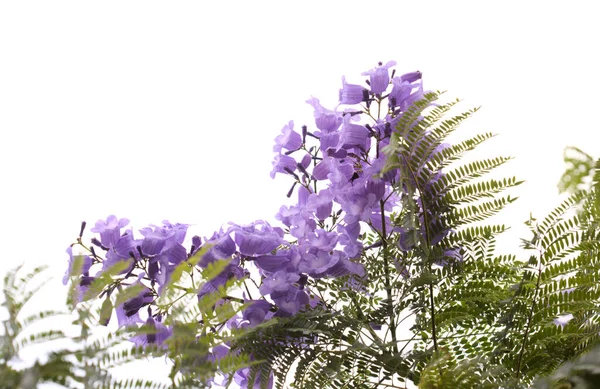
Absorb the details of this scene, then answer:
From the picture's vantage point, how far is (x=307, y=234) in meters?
0.81

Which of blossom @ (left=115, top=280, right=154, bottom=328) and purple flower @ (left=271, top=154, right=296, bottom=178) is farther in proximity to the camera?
purple flower @ (left=271, top=154, right=296, bottom=178)

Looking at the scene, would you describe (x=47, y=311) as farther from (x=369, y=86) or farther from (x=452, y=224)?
(x=369, y=86)

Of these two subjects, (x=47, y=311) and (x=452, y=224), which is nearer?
(x=47, y=311)

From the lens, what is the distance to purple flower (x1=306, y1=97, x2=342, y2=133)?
871 mm

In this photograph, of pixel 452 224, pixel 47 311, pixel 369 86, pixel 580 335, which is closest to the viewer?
pixel 47 311

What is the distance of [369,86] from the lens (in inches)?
34.4

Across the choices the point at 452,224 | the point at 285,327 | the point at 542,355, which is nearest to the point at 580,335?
the point at 542,355

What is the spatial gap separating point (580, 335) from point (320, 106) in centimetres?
39

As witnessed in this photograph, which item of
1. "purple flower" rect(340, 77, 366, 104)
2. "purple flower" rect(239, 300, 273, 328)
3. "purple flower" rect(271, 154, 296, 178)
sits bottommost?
"purple flower" rect(239, 300, 273, 328)

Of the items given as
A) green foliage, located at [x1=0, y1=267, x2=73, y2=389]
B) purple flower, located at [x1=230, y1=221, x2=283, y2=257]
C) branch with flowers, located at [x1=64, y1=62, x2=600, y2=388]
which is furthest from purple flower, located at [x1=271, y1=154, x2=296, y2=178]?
green foliage, located at [x1=0, y1=267, x2=73, y2=389]

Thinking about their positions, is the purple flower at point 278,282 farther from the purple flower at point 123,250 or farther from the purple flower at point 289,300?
the purple flower at point 123,250

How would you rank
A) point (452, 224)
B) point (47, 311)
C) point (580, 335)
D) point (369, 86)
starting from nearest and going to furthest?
point (47, 311), point (580, 335), point (452, 224), point (369, 86)

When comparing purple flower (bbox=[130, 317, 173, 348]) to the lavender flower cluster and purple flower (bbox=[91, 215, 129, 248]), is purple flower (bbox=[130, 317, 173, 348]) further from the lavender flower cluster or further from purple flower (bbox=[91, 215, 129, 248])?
purple flower (bbox=[91, 215, 129, 248])

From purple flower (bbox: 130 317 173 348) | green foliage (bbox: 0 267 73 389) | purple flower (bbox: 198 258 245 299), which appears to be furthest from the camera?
purple flower (bbox: 198 258 245 299)
